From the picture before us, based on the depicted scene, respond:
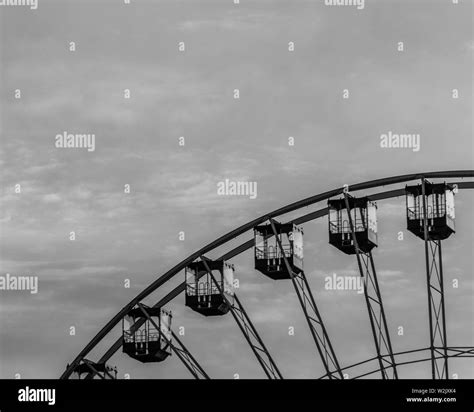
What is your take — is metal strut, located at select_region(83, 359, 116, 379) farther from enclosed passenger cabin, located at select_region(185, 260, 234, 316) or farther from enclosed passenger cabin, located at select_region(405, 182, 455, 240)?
enclosed passenger cabin, located at select_region(405, 182, 455, 240)

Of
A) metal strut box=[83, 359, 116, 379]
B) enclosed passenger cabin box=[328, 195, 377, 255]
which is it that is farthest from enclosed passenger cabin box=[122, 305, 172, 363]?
enclosed passenger cabin box=[328, 195, 377, 255]

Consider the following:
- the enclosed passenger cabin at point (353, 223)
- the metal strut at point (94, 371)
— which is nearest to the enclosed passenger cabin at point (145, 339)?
the metal strut at point (94, 371)

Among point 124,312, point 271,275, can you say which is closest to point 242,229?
point 271,275

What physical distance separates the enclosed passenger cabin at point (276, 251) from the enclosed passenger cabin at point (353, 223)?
2.76 meters

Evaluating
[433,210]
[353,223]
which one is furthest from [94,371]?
[433,210]

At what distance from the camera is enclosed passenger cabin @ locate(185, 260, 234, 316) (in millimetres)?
74750

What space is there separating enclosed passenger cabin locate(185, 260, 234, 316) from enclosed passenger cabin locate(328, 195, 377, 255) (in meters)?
7.26

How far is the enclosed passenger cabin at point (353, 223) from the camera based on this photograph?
230 ft

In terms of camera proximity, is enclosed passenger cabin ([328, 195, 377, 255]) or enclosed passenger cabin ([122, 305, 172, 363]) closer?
enclosed passenger cabin ([328, 195, 377, 255])

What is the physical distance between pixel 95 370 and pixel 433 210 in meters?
23.0

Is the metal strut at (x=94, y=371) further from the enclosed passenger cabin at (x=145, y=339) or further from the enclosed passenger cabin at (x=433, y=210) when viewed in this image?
the enclosed passenger cabin at (x=433, y=210)

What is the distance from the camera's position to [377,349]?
6675cm
